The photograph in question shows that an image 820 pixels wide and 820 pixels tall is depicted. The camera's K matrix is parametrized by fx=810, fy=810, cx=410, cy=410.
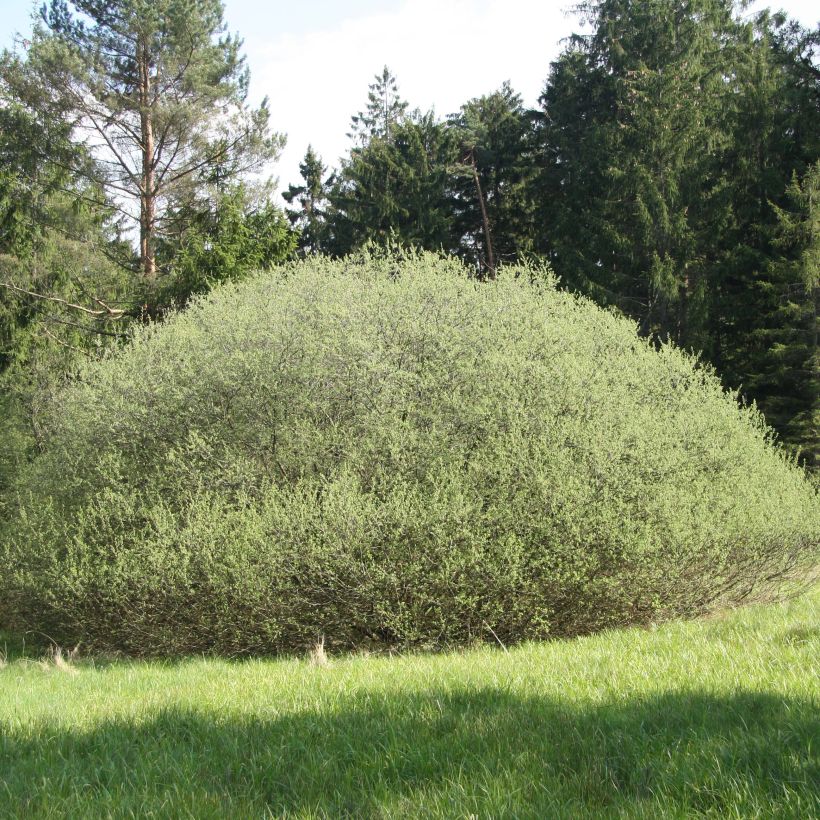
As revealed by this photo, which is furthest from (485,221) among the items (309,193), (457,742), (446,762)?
(446,762)

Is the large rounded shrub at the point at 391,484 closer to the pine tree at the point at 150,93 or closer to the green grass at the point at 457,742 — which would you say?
the green grass at the point at 457,742

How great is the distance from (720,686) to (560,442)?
493cm

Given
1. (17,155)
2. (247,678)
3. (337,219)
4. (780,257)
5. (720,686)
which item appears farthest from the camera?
(337,219)

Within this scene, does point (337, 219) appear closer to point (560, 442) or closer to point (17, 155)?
point (17, 155)

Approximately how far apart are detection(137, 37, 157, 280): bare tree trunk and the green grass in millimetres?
16256

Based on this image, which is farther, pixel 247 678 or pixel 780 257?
pixel 780 257

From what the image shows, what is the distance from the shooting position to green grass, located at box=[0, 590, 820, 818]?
286cm

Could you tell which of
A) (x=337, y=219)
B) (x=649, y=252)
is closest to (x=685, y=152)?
(x=649, y=252)

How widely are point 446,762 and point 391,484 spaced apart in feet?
19.0

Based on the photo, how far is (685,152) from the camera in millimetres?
24625

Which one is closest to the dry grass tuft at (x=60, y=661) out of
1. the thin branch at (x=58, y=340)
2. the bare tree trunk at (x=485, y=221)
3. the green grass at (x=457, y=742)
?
the green grass at (x=457, y=742)

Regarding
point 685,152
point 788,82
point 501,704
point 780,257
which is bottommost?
point 501,704

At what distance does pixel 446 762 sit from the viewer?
3252 millimetres

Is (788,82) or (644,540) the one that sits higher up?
(788,82)
